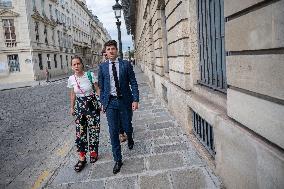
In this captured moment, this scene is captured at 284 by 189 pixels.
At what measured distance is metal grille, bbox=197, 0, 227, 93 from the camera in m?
3.75

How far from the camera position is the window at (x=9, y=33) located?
31375 millimetres

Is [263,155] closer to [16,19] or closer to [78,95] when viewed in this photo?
[78,95]

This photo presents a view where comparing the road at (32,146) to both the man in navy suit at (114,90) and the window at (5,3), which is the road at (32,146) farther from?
the window at (5,3)

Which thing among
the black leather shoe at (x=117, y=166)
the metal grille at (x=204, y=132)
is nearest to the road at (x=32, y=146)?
the black leather shoe at (x=117, y=166)

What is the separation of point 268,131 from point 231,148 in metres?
0.78

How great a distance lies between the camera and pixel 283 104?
2.03m

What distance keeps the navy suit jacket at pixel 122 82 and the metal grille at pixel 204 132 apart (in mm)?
1133

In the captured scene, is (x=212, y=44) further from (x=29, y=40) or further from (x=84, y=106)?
(x=29, y=40)

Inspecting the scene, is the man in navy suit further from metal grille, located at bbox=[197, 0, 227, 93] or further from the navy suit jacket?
metal grille, located at bbox=[197, 0, 227, 93]

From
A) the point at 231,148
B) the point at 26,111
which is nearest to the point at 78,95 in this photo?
the point at 231,148

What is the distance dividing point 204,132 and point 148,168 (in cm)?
108

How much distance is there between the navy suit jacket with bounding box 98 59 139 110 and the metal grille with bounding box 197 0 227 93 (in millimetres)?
1167

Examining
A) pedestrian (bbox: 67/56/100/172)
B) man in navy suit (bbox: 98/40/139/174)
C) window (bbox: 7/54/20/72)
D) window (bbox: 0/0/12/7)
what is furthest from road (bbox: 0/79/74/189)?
window (bbox: 0/0/12/7)

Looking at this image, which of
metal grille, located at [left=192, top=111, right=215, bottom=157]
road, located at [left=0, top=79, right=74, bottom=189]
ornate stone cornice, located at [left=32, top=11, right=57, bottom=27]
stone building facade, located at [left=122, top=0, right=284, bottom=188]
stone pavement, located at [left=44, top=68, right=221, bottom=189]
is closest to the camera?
stone building facade, located at [left=122, top=0, right=284, bottom=188]
